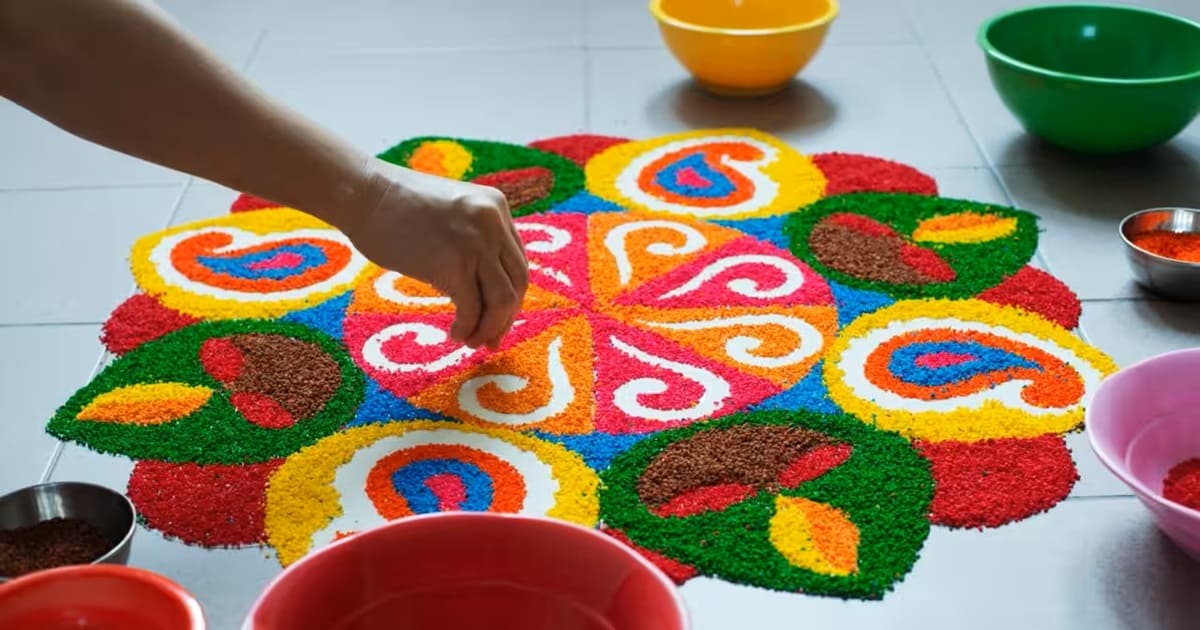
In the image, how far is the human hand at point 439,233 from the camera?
1.02m

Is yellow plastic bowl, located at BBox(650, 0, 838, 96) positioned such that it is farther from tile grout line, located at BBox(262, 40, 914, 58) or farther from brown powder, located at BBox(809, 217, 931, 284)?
brown powder, located at BBox(809, 217, 931, 284)

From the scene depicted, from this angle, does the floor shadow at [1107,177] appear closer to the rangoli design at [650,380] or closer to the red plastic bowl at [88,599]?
the rangoli design at [650,380]

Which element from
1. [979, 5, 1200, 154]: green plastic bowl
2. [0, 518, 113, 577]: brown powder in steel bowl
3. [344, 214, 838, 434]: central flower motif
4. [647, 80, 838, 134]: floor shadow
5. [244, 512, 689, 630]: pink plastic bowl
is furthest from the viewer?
[647, 80, 838, 134]: floor shadow

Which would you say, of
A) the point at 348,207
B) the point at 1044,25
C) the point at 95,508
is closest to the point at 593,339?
the point at 348,207

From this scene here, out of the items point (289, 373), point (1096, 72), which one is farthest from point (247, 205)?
point (1096, 72)

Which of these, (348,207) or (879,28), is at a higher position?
(348,207)

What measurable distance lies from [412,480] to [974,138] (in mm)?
917

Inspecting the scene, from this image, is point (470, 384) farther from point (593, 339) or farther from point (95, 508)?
point (95, 508)

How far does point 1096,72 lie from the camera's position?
1.75 metres

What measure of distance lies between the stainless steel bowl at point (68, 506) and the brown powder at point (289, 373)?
0.67ft

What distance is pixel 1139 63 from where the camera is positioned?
1.73 meters

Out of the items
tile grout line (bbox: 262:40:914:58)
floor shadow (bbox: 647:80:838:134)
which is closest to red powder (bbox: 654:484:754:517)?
floor shadow (bbox: 647:80:838:134)

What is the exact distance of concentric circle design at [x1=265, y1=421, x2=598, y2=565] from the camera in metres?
1.04

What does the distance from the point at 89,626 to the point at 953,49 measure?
4.94 ft
